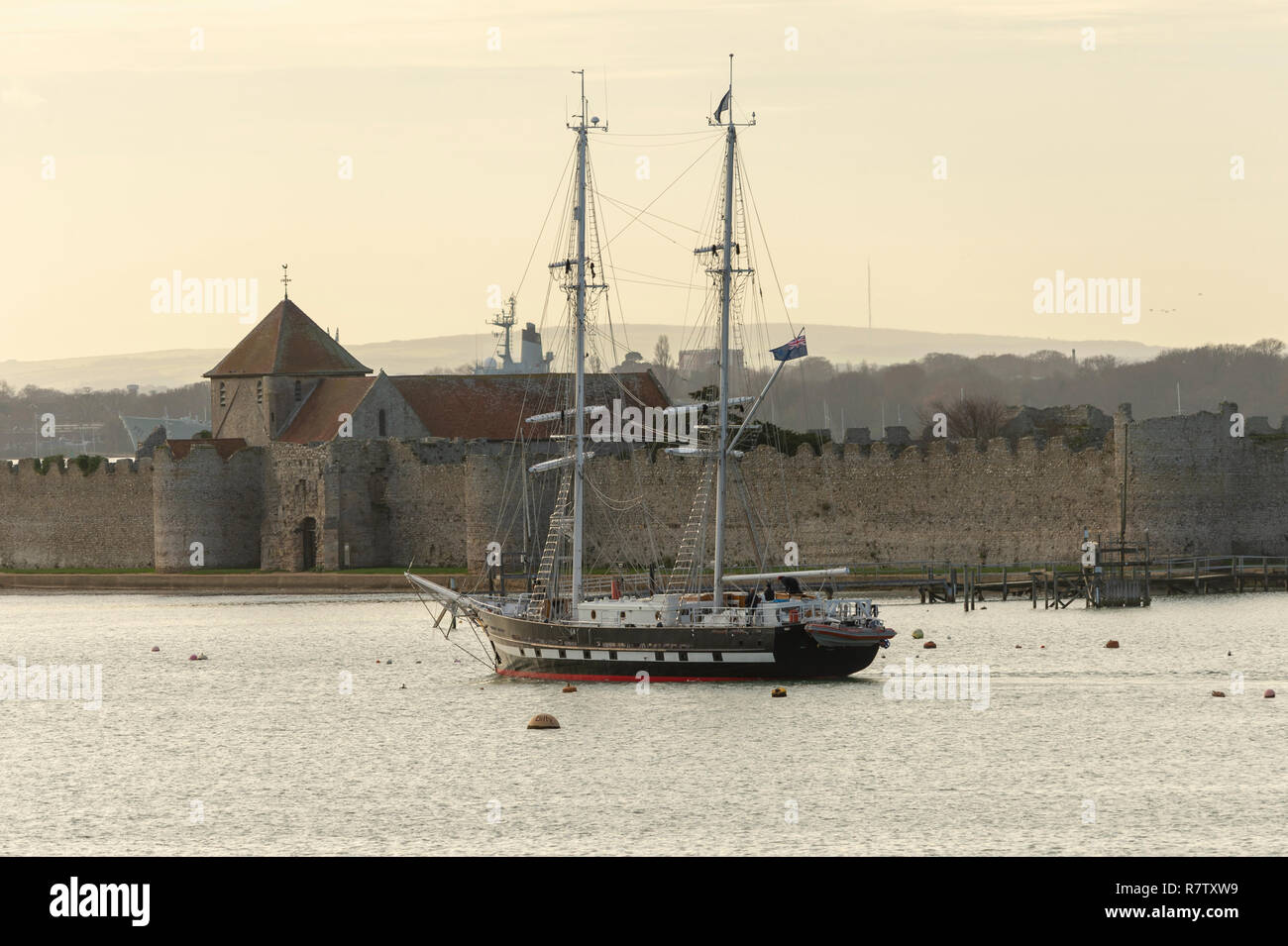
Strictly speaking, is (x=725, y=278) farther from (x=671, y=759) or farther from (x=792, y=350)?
(x=671, y=759)

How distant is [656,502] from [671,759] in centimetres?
3205

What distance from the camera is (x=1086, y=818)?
22.7 metres

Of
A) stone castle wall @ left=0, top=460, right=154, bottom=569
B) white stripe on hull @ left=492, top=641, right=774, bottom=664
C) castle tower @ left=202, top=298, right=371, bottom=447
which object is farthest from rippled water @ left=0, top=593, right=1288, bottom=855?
castle tower @ left=202, top=298, right=371, bottom=447

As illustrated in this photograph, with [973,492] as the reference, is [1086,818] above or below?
below

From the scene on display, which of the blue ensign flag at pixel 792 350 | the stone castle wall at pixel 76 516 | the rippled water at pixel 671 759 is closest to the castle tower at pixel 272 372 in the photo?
the stone castle wall at pixel 76 516

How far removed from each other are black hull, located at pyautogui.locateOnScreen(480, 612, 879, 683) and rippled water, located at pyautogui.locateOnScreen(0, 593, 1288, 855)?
1.18 ft

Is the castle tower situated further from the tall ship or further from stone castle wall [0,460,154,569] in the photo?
the tall ship

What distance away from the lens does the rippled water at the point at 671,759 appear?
22.4 m

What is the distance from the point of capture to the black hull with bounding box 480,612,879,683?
3347cm

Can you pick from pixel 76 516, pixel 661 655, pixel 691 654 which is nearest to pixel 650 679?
pixel 661 655
